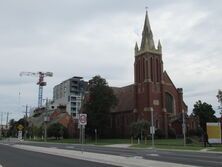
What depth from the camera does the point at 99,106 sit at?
10162 centimetres

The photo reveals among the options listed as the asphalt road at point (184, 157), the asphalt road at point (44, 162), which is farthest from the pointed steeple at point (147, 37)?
the asphalt road at point (44, 162)

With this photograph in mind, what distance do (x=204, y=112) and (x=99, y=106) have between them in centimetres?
2693

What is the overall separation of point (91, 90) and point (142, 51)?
53.9ft

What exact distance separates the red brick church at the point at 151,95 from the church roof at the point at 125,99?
39 cm

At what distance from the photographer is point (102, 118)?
101375 millimetres

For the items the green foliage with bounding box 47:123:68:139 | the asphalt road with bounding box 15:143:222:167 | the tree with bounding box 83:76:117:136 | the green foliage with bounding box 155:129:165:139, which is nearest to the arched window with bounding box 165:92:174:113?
the green foliage with bounding box 155:129:165:139

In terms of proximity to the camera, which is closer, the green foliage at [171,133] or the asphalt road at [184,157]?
the asphalt road at [184,157]

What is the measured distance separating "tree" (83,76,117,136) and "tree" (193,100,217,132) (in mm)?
21688

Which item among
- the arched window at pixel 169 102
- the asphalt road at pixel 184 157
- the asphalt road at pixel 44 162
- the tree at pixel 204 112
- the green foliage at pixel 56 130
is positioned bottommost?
the asphalt road at pixel 44 162

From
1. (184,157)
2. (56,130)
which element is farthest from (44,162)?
(56,130)

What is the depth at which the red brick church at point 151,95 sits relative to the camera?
102812mm

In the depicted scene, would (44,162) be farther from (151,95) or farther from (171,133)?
(151,95)

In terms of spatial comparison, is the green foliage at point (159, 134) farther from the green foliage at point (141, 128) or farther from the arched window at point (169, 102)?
the arched window at point (169, 102)

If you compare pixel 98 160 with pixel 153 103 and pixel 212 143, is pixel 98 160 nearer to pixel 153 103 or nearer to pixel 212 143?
pixel 212 143
